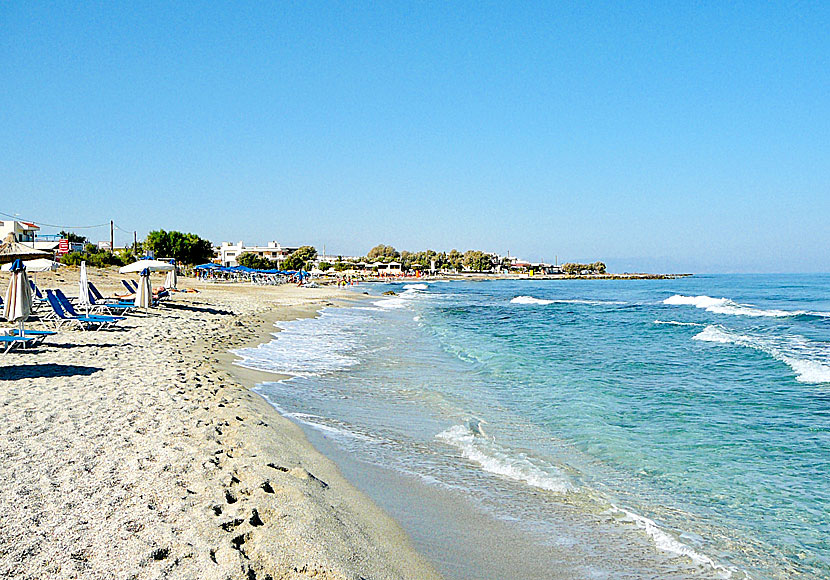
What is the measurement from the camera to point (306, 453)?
6.48 meters

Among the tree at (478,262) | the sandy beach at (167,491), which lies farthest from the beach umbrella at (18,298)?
the tree at (478,262)

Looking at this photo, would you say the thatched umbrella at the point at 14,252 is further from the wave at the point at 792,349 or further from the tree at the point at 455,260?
the tree at the point at 455,260

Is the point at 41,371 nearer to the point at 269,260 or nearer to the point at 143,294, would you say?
the point at 143,294

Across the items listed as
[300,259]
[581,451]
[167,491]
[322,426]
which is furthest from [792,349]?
[300,259]

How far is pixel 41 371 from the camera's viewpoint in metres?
8.61

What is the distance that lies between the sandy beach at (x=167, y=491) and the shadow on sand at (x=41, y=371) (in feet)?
0.08

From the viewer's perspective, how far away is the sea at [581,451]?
4.64 m

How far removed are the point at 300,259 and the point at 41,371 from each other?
105m

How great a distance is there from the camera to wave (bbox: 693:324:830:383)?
1325cm

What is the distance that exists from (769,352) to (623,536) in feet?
46.7

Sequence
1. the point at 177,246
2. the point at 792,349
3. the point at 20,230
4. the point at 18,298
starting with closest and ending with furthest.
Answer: the point at 18,298, the point at 792,349, the point at 20,230, the point at 177,246

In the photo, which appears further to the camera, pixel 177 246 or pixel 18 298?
pixel 177 246

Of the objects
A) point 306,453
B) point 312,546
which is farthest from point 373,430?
point 312,546

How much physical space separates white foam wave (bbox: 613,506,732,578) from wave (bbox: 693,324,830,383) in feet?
30.3
